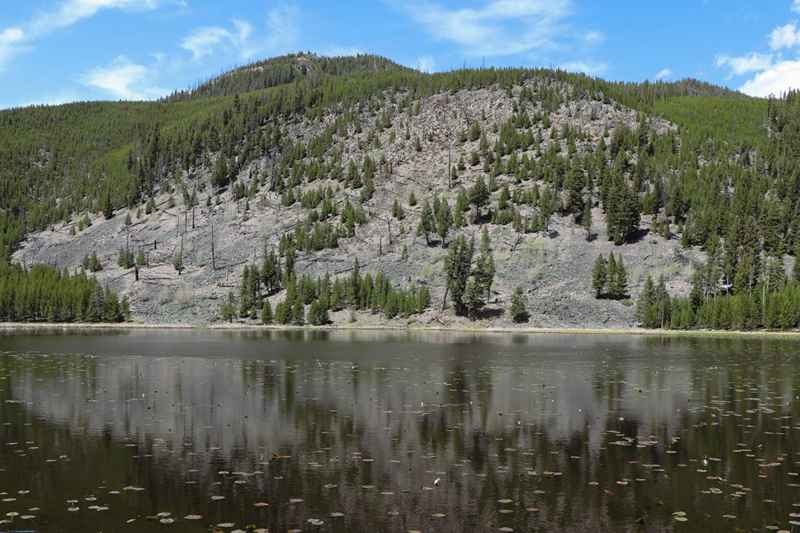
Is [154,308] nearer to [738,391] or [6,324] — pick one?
[6,324]

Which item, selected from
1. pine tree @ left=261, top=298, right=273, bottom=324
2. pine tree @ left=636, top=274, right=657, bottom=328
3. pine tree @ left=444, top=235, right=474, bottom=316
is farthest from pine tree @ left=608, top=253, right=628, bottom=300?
pine tree @ left=261, top=298, right=273, bottom=324

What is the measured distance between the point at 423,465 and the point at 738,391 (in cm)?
3047

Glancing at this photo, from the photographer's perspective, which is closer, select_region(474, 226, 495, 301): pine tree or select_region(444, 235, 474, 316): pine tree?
select_region(474, 226, 495, 301): pine tree

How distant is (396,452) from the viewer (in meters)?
28.4

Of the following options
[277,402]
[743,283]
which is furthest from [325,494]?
[743,283]

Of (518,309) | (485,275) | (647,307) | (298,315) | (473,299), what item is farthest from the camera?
(298,315)

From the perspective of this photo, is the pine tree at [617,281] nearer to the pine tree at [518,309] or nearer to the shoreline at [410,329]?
the shoreline at [410,329]

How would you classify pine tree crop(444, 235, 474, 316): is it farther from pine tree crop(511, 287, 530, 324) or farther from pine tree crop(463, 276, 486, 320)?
pine tree crop(511, 287, 530, 324)

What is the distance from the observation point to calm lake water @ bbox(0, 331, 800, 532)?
2027cm

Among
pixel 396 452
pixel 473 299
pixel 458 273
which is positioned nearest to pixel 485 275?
pixel 458 273

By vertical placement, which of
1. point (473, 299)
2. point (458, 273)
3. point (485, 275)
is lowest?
point (473, 299)

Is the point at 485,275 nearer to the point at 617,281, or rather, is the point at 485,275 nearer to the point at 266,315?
the point at 617,281

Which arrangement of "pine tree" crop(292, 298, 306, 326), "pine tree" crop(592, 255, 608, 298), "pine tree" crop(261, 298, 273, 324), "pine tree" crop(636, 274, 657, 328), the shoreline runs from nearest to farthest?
the shoreline
"pine tree" crop(636, 274, 657, 328)
"pine tree" crop(592, 255, 608, 298)
"pine tree" crop(292, 298, 306, 326)
"pine tree" crop(261, 298, 273, 324)

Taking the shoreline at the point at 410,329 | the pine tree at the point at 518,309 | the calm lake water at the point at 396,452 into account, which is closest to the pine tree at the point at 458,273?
the shoreline at the point at 410,329
